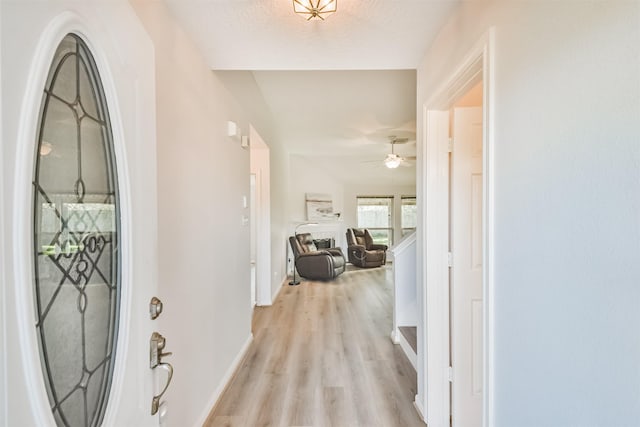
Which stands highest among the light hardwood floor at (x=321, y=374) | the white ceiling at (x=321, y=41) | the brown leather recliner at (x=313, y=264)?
the white ceiling at (x=321, y=41)

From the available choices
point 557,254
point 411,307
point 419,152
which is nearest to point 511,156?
point 557,254

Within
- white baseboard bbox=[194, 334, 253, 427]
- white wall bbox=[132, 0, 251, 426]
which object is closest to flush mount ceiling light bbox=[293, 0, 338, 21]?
white wall bbox=[132, 0, 251, 426]

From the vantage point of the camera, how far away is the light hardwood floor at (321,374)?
2.05 meters

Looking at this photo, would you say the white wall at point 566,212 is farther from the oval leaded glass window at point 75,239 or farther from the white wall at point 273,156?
the white wall at point 273,156

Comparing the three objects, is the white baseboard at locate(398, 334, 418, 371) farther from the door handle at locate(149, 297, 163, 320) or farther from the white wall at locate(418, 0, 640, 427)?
the door handle at locate(149, 297, 163, 320)

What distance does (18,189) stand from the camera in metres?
0.49

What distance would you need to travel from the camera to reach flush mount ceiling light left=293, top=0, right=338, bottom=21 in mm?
1352

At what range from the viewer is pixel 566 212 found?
0.80 metres

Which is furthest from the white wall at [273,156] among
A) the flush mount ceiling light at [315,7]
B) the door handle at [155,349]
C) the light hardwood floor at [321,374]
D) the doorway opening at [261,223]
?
the door handle at [155,349]

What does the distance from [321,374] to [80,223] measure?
7.72 ft

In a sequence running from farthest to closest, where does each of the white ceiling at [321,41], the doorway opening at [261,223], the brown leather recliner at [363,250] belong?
the brown leather recliner at [363,250]
the doorway opening at [261,223]
the white ceiling at [321,41]

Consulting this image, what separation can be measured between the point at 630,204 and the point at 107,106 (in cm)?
119

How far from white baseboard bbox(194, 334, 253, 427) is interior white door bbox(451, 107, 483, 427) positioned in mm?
1523

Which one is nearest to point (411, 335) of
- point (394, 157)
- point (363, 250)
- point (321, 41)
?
point (321, 41)
